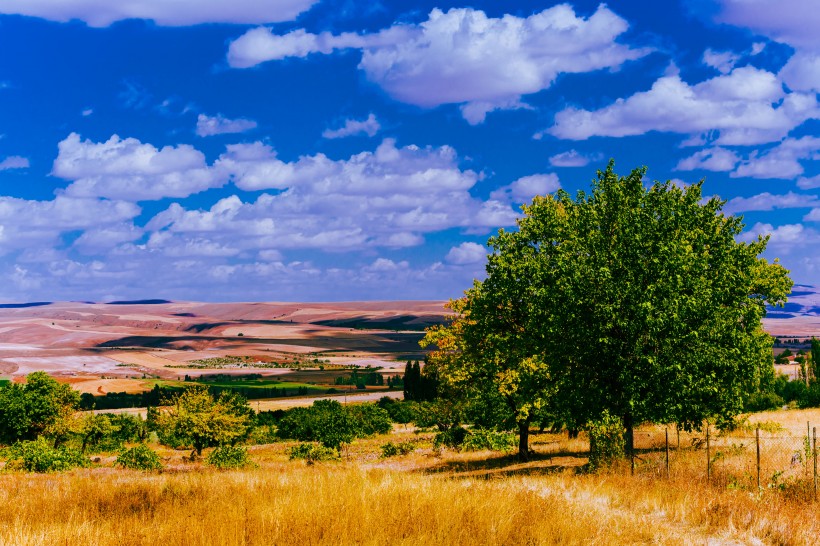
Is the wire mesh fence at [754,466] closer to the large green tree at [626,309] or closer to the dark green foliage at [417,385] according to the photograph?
the large green tree at [626,309]

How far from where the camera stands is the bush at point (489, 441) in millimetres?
50338

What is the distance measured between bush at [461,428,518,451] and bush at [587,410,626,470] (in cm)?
2365

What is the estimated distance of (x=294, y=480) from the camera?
18750 millimetres

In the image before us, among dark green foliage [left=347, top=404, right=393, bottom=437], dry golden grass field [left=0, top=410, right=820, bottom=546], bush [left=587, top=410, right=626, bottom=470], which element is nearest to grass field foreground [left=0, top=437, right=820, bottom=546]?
dry golden grass field [left=0, top=410, right=820, bottom=546]

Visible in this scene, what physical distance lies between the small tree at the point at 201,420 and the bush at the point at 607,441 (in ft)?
158

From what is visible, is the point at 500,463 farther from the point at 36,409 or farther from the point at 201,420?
the point at 36,409

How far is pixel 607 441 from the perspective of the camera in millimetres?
25812

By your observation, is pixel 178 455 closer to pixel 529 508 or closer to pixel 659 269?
pixel 659 269

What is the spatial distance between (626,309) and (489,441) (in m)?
28.4

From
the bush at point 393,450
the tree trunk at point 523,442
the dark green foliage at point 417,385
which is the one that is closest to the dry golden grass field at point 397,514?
the tree trunk at point 523,442

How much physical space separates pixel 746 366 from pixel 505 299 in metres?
12.2

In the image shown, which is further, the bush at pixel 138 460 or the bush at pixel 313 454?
the bush at pixel 313 454

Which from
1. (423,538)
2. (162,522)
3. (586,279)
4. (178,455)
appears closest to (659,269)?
(586,279)

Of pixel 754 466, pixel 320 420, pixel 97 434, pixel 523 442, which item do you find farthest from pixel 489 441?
pixel 97 434
